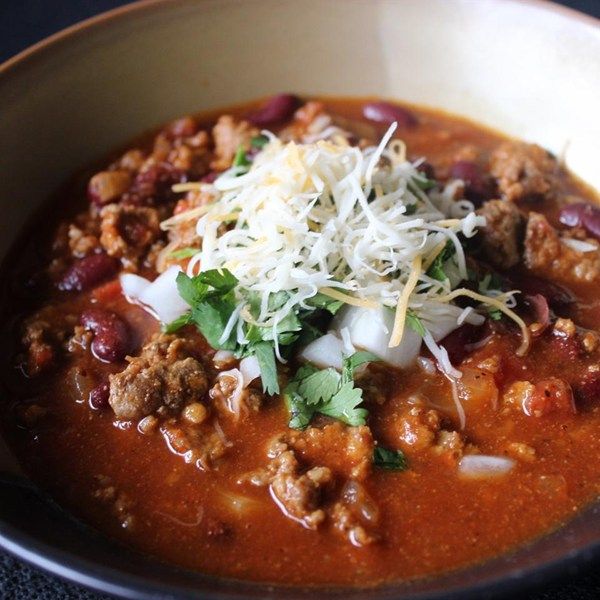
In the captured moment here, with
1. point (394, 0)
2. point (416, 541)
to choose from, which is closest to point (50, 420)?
point (416, 541)

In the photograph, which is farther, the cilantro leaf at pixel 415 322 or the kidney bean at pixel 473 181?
the kidney bean at pixel 473 181

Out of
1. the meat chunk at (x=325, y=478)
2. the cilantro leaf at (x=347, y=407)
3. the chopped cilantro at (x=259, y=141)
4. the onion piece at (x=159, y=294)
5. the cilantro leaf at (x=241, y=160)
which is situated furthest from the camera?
the chopped cilantro at (x=259, y=141)

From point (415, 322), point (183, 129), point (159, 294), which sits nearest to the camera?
point (415, 322)

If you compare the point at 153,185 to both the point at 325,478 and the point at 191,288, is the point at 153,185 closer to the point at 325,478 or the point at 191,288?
the point at 191,288

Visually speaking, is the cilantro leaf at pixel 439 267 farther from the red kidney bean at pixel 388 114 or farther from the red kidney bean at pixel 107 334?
the red kidney bean at pixel 388 114

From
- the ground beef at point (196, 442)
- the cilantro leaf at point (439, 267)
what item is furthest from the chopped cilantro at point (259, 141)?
the ground beef at point (196, 442)

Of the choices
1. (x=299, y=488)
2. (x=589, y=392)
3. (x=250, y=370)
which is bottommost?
(x=589, y=392)

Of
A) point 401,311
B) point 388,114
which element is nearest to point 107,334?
point 401,311

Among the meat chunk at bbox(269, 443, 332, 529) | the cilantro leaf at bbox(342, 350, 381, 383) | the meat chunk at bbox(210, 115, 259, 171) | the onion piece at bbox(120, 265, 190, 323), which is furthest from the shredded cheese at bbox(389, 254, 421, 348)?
the meat chunk at bbox(210, 115, 259, 171)
